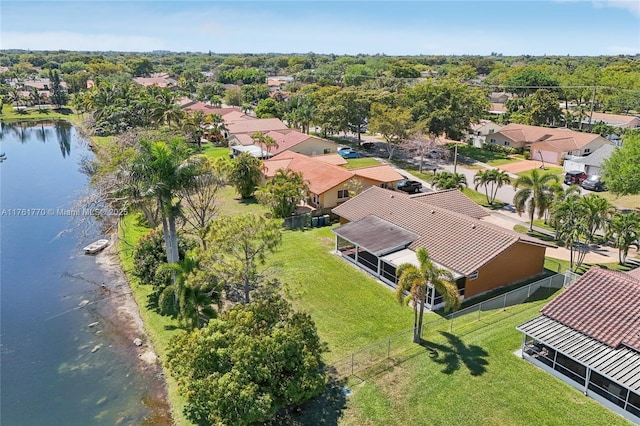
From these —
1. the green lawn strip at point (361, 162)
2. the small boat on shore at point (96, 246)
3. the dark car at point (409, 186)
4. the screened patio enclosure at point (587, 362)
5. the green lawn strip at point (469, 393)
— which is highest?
the green lawn strip at point (361, 162)

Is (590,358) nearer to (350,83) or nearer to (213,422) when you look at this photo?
(213,422)

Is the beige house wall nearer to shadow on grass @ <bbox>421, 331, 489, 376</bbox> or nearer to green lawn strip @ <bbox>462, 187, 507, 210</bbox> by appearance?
shadow on grass @ <bbox>421, 331, 489, 376</bbox>

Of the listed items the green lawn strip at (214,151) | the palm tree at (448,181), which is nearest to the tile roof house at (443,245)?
the palm tree at (448,181)

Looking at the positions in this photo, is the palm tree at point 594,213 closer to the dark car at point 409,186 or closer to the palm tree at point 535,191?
the palm tree at point 535,191

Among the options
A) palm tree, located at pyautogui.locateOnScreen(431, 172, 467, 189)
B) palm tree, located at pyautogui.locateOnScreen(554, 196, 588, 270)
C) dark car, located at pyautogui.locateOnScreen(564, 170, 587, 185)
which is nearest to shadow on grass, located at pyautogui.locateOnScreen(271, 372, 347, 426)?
palm tree, located at pyautogui.locateOnScreen(554, 196, 588, 270)

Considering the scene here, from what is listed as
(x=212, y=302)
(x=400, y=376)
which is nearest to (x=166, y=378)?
(x=212, y=302)
